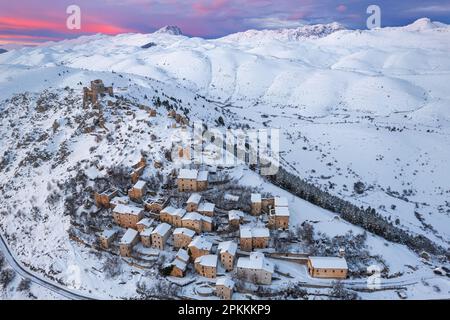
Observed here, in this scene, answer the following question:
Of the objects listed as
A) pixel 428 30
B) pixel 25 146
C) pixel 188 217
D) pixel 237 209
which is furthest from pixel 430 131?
pixel 428 30

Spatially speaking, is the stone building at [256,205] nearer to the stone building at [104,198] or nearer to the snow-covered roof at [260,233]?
the snow-covered roof at [260,233]

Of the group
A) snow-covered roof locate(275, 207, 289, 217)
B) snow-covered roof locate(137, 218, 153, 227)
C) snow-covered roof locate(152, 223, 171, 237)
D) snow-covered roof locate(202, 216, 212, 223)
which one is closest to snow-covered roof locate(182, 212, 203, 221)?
snow-covered roof locate(202, 216, 212, 223)

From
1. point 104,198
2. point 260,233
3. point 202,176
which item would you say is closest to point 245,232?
point 260,233

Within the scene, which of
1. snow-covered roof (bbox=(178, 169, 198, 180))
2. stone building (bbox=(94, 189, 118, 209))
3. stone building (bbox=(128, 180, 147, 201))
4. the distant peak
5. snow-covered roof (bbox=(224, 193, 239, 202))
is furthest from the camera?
the distant peak

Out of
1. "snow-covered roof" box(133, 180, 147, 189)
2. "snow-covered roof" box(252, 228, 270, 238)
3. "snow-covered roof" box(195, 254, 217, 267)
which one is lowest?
"snow-covered roof" box(195, 254, 217, 267)

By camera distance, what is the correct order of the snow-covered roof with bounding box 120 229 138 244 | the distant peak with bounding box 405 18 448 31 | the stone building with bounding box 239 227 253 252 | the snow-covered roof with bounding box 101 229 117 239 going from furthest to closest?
1. the distant peak with bounding box 405 18 448 31
2. the snow-covered roof with bounding box 101 229 117 239
3. the snow-covered roof with bounding box 120 229 138 244
4. the stone building with bounding box 239 227 253 252

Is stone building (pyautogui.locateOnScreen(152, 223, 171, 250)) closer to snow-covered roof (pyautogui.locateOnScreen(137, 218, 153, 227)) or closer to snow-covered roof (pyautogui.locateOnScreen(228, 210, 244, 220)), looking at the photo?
snow-covered roof (pyautogui.locateOnScreen(137, 218, 153, 227))

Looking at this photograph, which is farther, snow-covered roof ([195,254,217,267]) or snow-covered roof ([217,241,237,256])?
snow-covered roof ([217,241,237,256])
